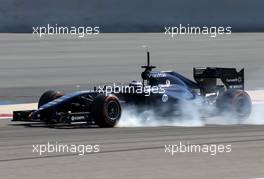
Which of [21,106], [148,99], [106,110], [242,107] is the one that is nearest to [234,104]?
[242,107]

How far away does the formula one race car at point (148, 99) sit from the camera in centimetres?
1388

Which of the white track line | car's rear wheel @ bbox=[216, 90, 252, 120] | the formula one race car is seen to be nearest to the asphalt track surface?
the formula one race car

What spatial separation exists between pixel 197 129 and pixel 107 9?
28202mm

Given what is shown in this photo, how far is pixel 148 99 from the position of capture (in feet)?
48.9

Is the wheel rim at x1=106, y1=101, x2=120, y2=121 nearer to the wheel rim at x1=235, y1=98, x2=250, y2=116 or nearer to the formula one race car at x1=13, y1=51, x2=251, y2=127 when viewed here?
the formula one race car at x1=13, y1=51, x2=251, y2=127

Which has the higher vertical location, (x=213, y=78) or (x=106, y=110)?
(x=213, y=78)

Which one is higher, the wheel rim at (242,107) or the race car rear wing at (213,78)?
the race car rear wing at (213,78)

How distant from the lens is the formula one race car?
13.9m

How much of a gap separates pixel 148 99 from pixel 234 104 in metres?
1.84

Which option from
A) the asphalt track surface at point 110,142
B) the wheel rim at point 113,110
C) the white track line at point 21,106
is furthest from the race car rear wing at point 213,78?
the white track line at point 21,106

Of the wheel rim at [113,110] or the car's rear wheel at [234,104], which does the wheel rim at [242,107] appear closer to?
the car's rear wheel at [234,104]

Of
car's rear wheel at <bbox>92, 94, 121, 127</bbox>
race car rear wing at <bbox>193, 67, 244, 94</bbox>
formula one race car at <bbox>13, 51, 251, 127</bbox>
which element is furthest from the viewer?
race car rear wing at <bbox>193, 67, 244, 94</bbox>

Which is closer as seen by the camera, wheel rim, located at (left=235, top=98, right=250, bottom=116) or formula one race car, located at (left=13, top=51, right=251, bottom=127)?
formula one race car, located at (left=13, top=51, right=251, bottom=127)

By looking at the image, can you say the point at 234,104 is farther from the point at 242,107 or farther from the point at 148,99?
the point at 148,99
